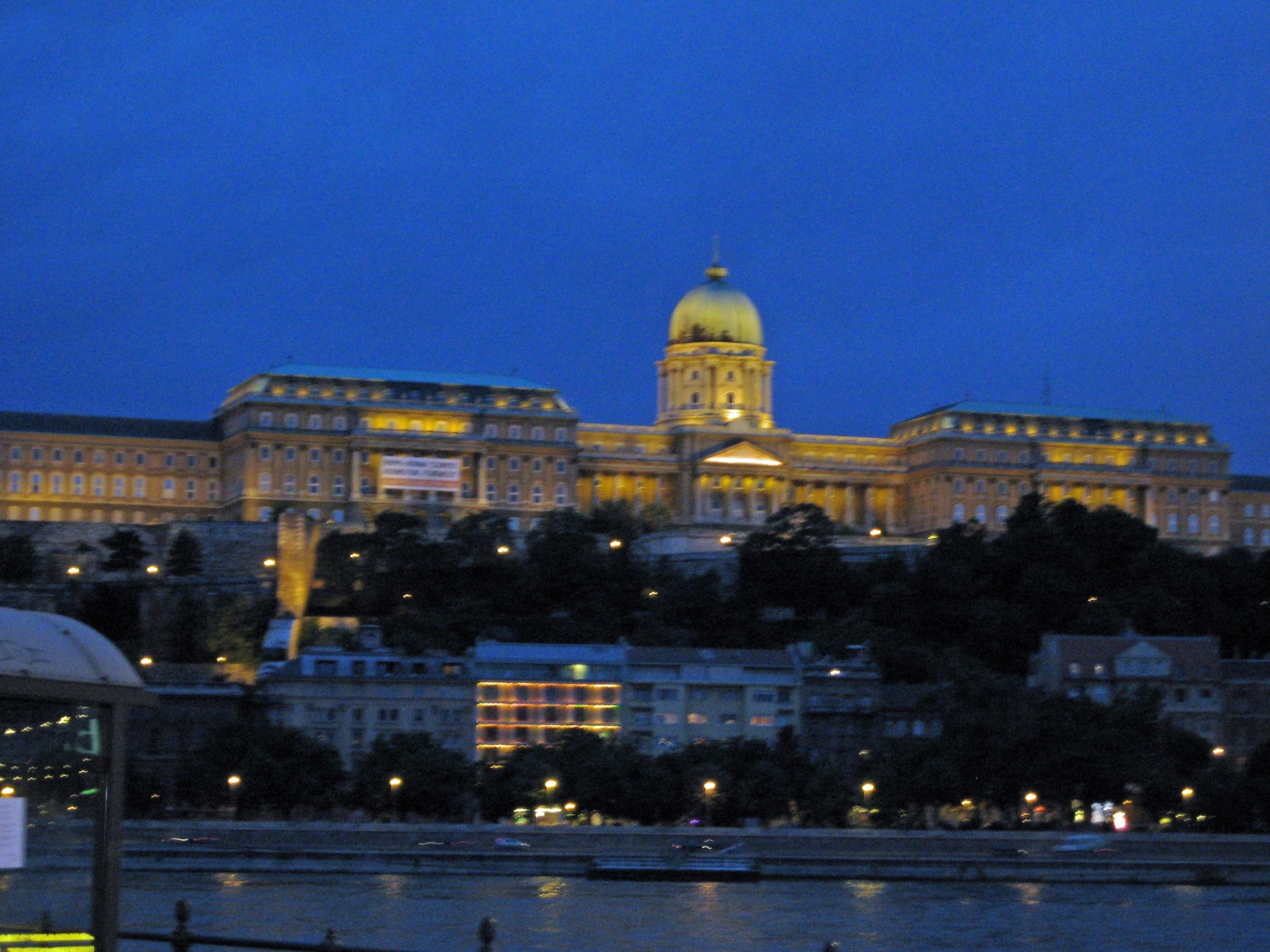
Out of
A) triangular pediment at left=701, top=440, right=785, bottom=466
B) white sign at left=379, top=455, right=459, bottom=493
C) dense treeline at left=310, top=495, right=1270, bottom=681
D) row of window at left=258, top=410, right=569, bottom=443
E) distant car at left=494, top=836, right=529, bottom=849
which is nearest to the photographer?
distant car at left=494, top=836, right=529, bottom=849

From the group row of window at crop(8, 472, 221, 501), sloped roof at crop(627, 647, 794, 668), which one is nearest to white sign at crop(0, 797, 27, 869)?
sloped roof at crop(627, 647, 794, 668)

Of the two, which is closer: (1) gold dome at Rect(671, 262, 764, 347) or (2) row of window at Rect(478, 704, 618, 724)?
(2) row of window at Rect(478, 704, 618, 724)

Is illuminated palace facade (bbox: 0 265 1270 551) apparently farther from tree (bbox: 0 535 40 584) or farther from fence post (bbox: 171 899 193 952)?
fence post (bbox: 171 899 193 952)

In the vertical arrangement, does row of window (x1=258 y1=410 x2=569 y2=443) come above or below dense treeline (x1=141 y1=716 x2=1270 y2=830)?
above

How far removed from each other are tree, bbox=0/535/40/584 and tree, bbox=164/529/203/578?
589 centimetres

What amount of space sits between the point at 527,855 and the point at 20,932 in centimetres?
4920

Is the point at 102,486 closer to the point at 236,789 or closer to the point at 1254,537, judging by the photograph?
the point at 236,789

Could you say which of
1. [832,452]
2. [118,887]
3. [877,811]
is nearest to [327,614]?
[877,811]

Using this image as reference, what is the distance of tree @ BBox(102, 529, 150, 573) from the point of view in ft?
338

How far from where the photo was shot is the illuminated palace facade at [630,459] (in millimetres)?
123625

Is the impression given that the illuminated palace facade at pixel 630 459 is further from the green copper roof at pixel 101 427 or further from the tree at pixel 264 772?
the tree at pixel 264 772

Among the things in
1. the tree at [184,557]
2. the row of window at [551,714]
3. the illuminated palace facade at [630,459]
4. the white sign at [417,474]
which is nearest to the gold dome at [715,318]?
the illuminated palace facade at [630,459]

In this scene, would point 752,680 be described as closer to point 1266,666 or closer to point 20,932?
point 1266,666

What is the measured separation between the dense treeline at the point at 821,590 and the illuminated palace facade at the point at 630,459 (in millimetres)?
12369
